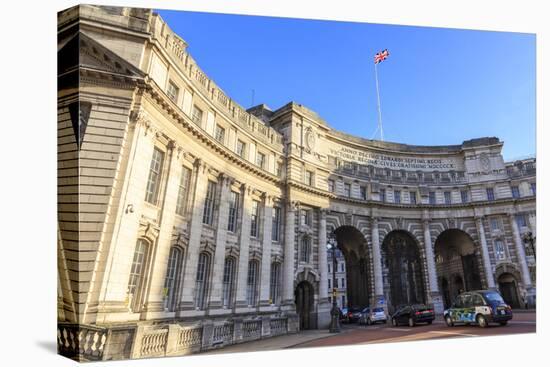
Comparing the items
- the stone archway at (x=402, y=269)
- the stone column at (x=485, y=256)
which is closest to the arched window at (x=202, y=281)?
the stone archway at (x=402, y=269)

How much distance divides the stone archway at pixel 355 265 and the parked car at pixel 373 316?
9.87 feet

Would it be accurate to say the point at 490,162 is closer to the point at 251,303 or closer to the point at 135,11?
the point at 251,303

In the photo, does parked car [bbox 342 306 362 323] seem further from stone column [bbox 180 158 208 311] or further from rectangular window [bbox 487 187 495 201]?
stone column [bbox 180 158 208 311]

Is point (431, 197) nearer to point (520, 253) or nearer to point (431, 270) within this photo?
point (431, 270)

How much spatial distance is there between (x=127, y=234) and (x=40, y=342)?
4.95 m

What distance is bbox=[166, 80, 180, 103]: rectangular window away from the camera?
49.9 feet

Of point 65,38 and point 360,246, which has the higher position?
point 65,38

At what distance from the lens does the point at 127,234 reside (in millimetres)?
12469

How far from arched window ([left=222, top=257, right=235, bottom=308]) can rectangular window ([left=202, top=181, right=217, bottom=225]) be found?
8.76ft

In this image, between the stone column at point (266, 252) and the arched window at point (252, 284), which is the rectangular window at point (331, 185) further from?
the arched window at point (252, 284)

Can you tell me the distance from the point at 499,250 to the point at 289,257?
1987cm

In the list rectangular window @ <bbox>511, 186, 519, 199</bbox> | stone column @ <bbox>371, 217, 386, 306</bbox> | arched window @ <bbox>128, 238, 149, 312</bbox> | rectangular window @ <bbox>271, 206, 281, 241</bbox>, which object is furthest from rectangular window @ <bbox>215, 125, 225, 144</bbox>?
rectangular window @ <bbox>511, 186, 519, 199</bbox>

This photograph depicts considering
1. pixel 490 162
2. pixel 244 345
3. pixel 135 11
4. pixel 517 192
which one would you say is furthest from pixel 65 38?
pixel 517 192

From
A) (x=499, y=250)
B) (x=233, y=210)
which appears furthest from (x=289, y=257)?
(x=499, y=250)
